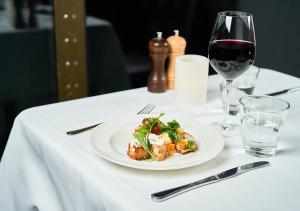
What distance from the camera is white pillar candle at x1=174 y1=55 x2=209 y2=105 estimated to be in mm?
1026

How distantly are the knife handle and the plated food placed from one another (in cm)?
9

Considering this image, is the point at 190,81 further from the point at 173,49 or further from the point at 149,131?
the point at 149,131

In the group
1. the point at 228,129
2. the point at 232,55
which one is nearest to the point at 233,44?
the point at 232,55

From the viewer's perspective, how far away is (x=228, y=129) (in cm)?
90

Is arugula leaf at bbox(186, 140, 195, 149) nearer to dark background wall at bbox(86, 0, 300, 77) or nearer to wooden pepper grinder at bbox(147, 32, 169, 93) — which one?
wooden pepper grinder at bbox(147, 32, 169, 93)

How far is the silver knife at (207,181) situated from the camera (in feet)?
2.11

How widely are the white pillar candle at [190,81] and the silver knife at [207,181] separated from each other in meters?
0.31

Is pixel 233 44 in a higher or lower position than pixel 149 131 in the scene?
higher

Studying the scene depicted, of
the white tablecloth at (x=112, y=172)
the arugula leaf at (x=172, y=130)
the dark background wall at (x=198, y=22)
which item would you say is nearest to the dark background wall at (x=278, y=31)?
the dark background wall at (x=198, y=22)

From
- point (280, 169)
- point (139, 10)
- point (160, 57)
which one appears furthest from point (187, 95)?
point (139, 10)

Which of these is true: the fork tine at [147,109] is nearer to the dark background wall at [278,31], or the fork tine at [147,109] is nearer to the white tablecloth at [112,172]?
the white tablecloth at [112,172]

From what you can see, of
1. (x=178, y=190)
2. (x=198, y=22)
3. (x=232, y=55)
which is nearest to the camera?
(x=178, y=190)

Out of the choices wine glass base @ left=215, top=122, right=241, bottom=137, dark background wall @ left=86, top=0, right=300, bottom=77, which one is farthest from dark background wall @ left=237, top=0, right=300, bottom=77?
wine glass base @ left=215, top=122, right=241, bottom=137

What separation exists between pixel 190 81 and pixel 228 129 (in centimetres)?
18
